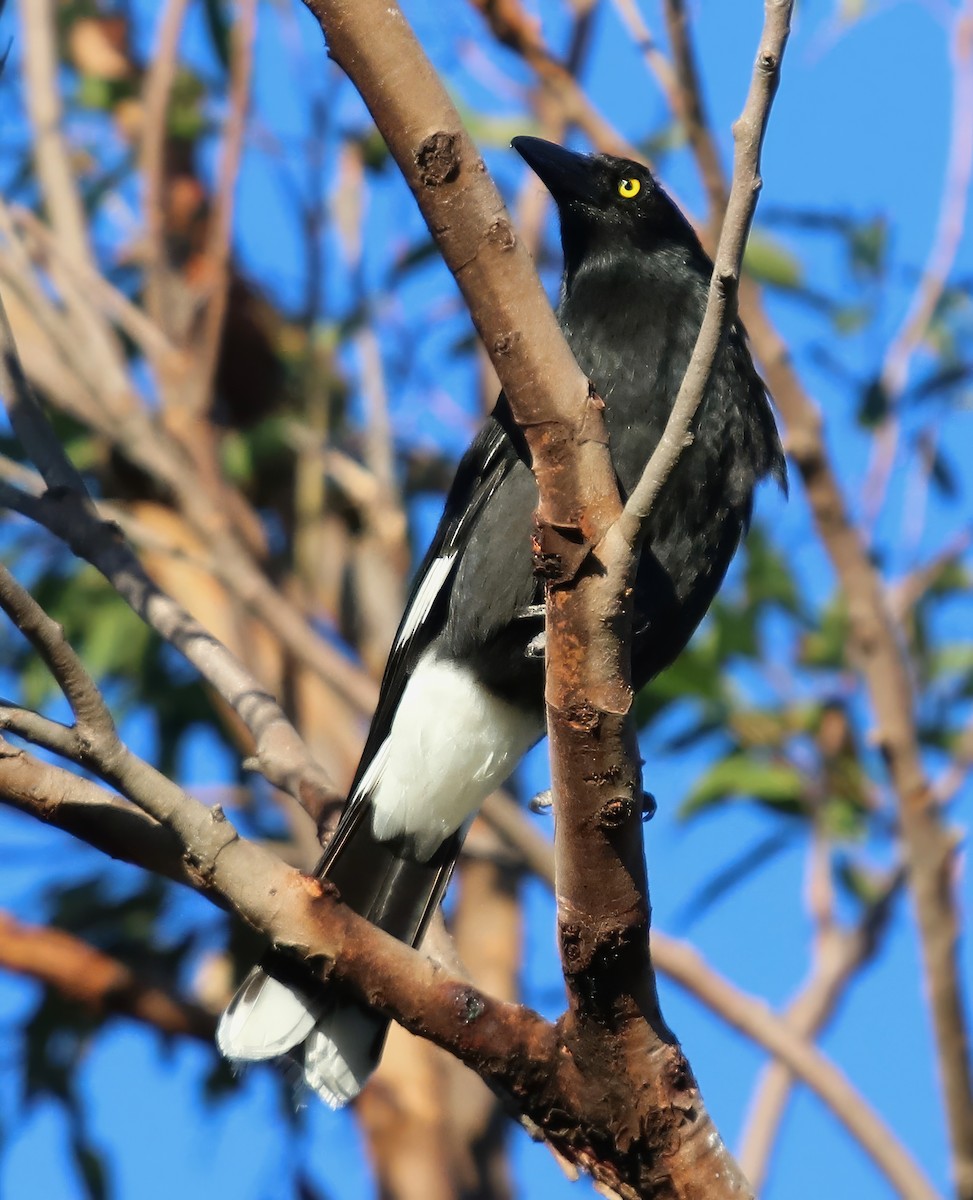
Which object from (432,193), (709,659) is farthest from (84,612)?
(432,193)

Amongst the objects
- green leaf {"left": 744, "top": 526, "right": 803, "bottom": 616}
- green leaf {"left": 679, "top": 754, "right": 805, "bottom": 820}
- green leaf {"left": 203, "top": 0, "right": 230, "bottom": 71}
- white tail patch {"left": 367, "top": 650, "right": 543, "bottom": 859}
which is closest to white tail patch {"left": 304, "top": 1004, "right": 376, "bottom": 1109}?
white tail patch {"left": 367, "top": 650, "right": 543, "bottom": 859}

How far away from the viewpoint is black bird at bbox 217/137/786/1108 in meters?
2.50

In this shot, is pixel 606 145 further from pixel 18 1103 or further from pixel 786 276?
pixel 18 1103

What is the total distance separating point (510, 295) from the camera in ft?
5.40

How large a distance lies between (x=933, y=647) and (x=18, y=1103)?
2527 mm

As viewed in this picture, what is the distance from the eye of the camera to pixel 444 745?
278cm

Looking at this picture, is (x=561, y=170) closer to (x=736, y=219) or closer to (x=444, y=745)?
(x=444, y=745)

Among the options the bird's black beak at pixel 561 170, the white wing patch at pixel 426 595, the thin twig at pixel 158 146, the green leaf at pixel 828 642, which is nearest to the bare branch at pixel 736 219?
the white wing patch at pixel 426 595

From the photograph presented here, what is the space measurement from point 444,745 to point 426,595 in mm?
251

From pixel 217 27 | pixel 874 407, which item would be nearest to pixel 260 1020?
pixel 874 407

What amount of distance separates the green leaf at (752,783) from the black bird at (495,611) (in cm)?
117

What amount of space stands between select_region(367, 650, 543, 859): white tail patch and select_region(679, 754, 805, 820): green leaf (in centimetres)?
118

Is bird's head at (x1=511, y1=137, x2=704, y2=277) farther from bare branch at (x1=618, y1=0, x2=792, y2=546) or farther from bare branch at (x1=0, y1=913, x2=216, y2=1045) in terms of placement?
bare branch at (x1=0, y1=913, x2=216, y2=1045)

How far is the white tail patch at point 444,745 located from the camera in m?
2.72
